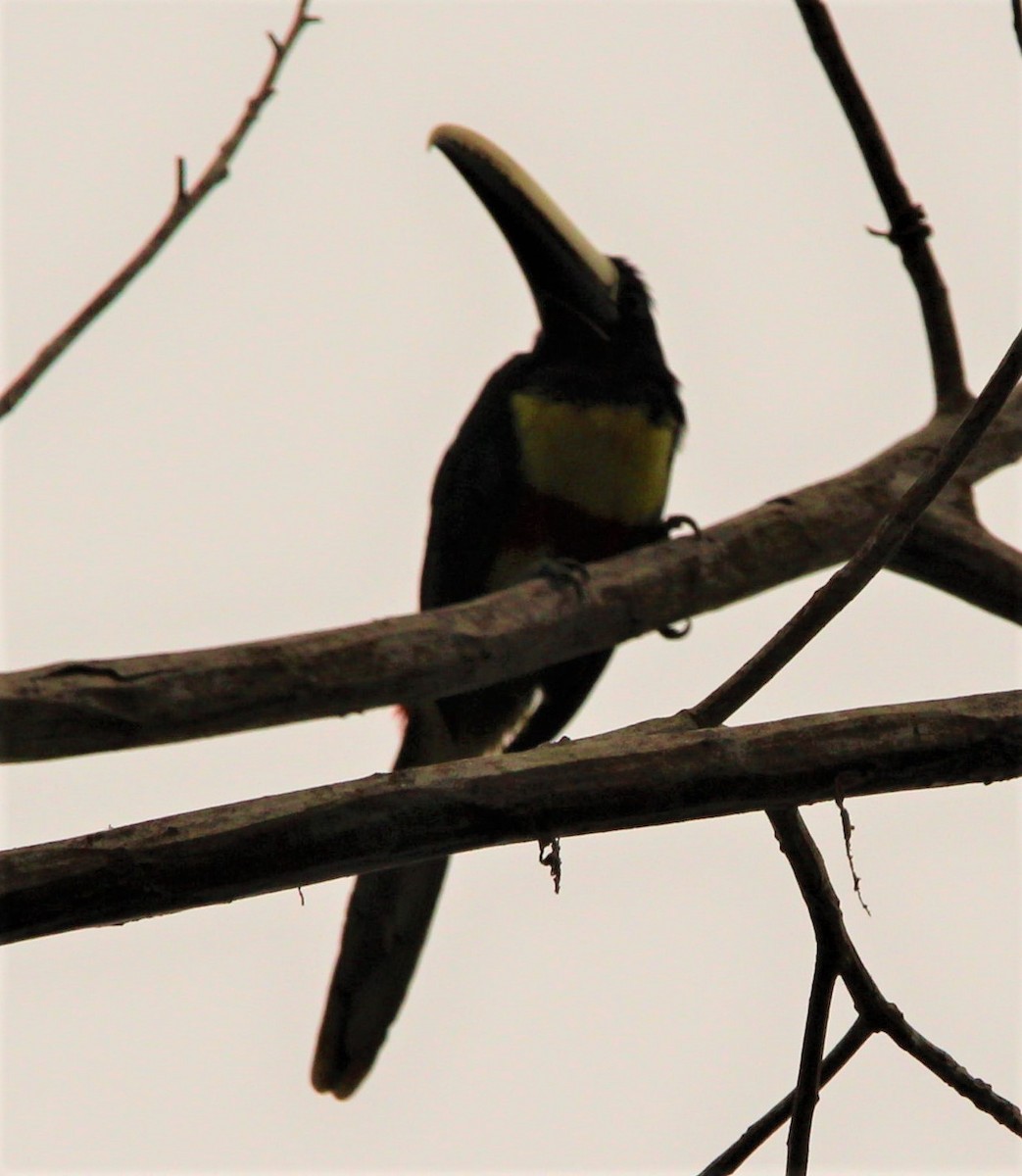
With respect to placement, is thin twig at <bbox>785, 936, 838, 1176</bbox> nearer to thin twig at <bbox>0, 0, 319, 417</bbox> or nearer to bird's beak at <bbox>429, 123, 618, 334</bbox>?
thin twig at <bbox>0, 0, 319, 417</bbox>

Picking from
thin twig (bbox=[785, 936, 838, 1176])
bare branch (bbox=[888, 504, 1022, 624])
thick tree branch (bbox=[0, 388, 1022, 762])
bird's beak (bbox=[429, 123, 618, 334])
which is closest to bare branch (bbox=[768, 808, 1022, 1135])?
thin twig (bbox=[785, 936, 838, 1176])

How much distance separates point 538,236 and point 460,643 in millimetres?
2145

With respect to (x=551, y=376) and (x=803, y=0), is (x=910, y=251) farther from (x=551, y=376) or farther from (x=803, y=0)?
(x=551, y=376)

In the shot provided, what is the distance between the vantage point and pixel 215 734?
310 centimetres

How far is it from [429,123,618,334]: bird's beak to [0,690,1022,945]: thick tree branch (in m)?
2.95

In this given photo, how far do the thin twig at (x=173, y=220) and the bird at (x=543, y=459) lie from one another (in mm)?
1775

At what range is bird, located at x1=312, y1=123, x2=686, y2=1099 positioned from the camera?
4910 mm

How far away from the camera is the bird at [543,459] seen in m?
4.91

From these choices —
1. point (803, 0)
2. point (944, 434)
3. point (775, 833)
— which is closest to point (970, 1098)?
point (775, 833)

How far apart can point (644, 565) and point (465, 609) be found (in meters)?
0.80

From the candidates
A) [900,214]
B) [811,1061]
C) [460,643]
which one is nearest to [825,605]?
[811,1061]

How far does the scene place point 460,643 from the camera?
11.5 feet

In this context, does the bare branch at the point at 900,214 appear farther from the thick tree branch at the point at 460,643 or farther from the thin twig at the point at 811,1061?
the thin twig at the point at 811,1061

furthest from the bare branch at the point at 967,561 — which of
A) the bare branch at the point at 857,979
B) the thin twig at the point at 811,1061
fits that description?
the thin twig at the point at 811,1061
